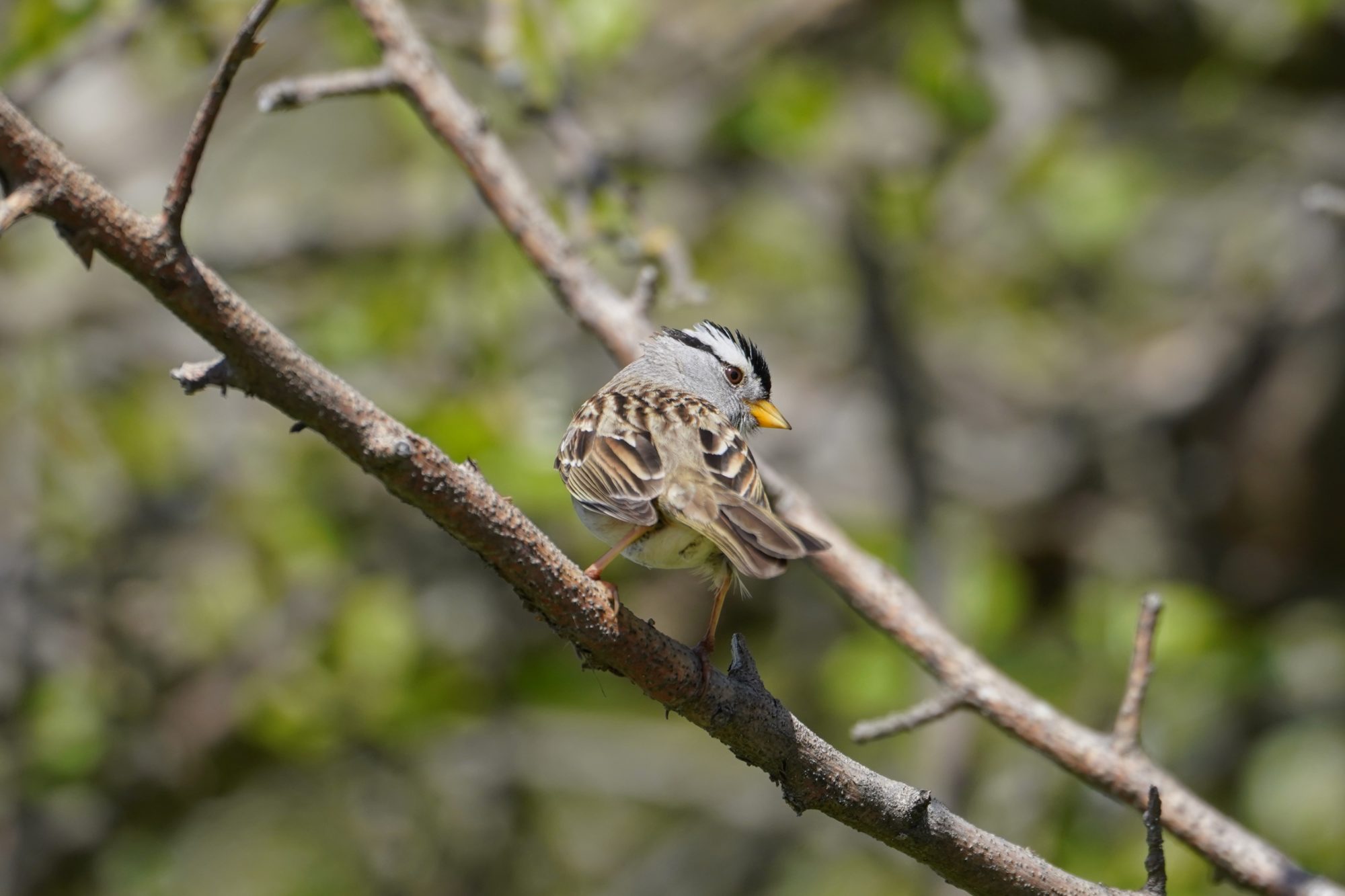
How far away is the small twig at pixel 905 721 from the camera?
2.64 m

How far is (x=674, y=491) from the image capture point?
248 cm

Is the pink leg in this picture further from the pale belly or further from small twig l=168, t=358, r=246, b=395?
small twig l=168, t=358, r=246, b=395

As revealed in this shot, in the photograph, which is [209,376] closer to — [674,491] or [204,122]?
[204,122]

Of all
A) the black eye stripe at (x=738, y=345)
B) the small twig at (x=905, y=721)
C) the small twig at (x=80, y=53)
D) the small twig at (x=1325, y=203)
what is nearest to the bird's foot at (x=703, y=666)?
the small twig at (x=905, y=721)

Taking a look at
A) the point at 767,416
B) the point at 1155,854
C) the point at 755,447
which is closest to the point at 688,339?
the point at 767,416

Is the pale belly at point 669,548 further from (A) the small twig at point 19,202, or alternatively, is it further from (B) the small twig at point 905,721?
(A) the small twig at point 19,202

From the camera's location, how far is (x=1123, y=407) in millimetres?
5602

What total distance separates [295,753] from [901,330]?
2.92 m

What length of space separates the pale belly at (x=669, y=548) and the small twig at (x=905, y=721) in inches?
18.1

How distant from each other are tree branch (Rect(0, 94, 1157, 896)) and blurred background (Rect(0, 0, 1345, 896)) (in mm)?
2444

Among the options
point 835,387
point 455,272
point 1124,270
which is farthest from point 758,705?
point 1124,270

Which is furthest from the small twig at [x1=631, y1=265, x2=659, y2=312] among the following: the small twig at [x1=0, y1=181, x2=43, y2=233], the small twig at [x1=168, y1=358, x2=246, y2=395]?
the small twig at [x1=0, y1=181, x2=43, y2=233]

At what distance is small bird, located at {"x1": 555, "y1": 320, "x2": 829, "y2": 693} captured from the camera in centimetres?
221

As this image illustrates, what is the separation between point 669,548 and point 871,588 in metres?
0.62
